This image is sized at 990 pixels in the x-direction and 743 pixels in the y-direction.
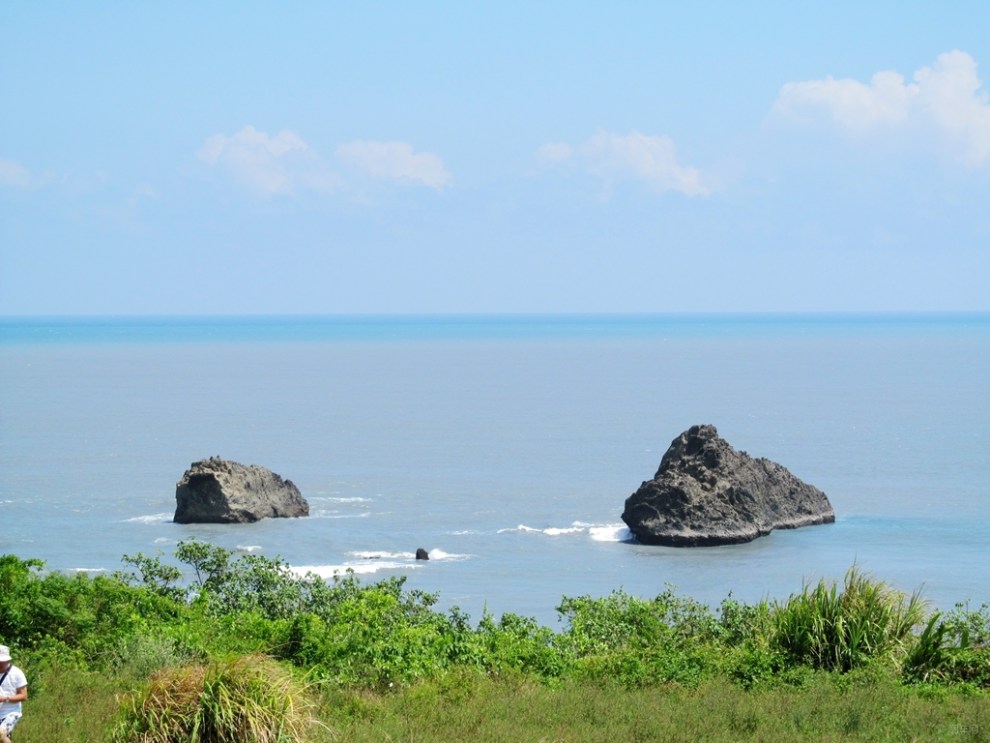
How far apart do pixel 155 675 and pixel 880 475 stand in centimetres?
7785

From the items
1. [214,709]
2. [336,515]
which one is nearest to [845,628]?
[214,709]

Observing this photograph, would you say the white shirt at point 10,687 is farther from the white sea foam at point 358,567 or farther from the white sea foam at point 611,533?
the white sea foam at point 611,533

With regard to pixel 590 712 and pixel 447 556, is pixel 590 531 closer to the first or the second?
pixel 447 556

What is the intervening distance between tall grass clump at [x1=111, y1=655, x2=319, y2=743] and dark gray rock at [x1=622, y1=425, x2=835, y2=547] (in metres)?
48.8

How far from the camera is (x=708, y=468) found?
66562mm

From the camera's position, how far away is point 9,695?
1475 centimetres

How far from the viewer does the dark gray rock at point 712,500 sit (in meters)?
64.0

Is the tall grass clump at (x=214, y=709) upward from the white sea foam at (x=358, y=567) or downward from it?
upward

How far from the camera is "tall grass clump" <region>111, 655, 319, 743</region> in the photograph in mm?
15391

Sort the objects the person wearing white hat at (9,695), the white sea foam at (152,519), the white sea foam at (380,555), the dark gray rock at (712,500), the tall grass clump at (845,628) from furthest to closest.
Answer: the white sea foam at (152,519) < the dark gray rock at (712,500) < the white sea foam at (380,555) < the tall grass clump at (845,628) < the person wearing white hat at (9,695)

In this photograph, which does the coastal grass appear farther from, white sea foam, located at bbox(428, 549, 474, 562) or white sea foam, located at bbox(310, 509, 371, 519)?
white sea foam, located at bbox(310, 509, 371, 519)

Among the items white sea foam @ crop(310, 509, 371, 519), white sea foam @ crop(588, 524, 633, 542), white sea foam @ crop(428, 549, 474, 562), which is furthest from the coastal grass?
white sea foam @ crop(310, 509, 371, 519)

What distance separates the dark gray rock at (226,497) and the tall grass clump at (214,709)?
52559 mm

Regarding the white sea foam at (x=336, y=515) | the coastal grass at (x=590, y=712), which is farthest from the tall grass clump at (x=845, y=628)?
the white sea foam at (x=336, y=515)
